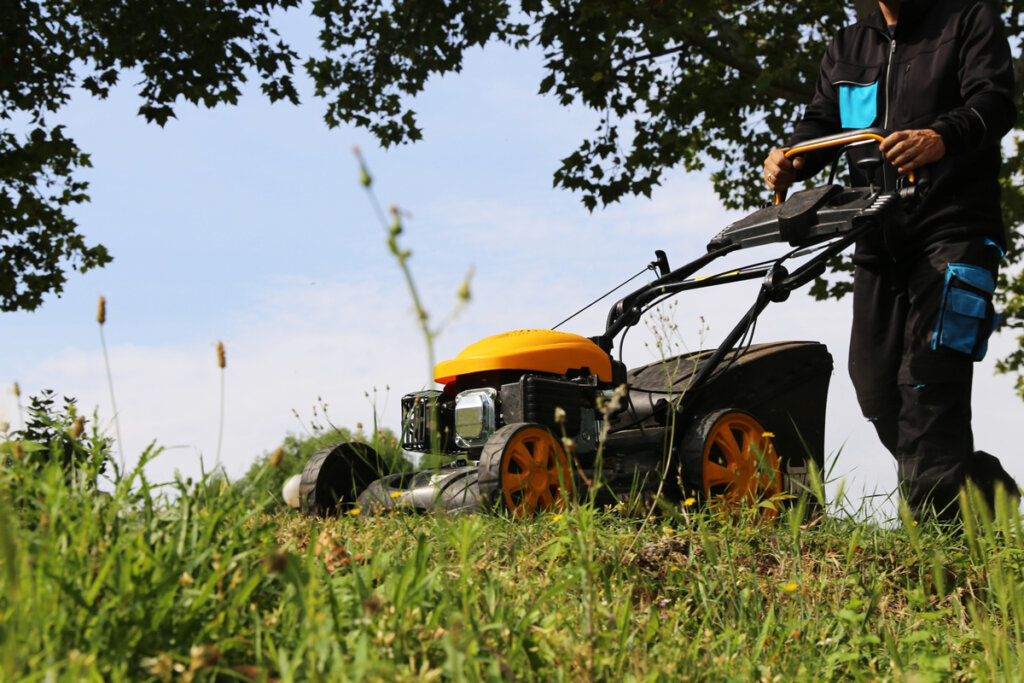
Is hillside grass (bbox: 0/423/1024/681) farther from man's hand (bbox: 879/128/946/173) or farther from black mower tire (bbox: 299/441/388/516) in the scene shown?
man's hand (bbox: 879/128/946/173)

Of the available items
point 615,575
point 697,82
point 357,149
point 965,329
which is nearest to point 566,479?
point 615,575

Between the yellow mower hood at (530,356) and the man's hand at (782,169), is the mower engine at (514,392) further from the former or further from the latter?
the man's hand at (782,169)

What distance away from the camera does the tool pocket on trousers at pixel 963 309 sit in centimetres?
364

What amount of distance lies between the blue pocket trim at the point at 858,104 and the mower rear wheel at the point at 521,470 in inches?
80.2

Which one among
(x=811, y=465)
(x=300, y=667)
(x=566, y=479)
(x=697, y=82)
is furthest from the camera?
(x=697, y=82)

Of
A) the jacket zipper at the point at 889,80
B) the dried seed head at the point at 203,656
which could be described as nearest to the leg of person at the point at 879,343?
the jacket zipper at the point at 889,80

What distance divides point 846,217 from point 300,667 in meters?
2.97

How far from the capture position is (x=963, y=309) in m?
3.65

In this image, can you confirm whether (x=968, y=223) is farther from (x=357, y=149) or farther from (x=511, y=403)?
(x=357, y=149)

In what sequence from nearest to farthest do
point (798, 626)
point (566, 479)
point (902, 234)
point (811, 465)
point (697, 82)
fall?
point (811, 465) → point (798, 626) → point (566, 479) → point (902, 234) → point (697, 82)

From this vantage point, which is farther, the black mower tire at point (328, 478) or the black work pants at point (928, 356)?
the black mower tire at point (328, 478)

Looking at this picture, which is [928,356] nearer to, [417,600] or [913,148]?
[913,148]

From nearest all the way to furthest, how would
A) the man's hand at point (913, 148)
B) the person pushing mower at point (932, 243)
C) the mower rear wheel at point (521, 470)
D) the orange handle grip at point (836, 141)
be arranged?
1. the mower rear wheel at point (521, 470)
2. the man's hand at point (913, 148)
3. the person pushing mower at point (932, 243)
4. the orange handle grip at point (836, 141)

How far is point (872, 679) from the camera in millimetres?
2293
